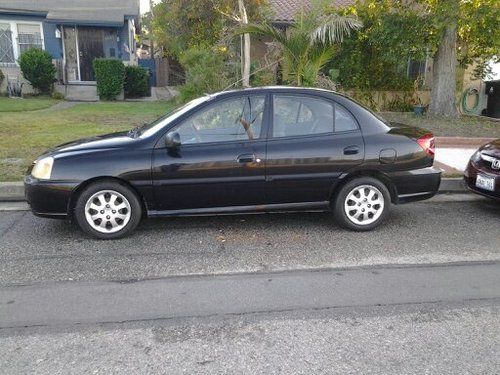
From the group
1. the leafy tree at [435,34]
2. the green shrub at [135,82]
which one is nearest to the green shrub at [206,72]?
the leafy tree at [435,34]

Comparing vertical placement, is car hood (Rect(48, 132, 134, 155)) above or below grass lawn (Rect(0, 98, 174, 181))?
above

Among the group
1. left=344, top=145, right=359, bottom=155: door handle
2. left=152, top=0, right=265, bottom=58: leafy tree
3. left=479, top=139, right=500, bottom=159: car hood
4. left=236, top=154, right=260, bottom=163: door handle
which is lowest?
left=479, top=139, right=500, bottom=159: car hood

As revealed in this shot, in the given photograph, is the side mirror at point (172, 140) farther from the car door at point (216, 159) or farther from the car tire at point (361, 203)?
the car tire at point (361, 203)

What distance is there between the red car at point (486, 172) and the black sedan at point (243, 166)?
927mm

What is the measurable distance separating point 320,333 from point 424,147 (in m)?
2.94

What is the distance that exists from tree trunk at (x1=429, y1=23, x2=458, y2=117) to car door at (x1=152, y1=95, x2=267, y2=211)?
873 cm

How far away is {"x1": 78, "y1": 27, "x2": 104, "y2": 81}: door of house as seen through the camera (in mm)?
19875

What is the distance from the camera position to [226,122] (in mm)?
5098

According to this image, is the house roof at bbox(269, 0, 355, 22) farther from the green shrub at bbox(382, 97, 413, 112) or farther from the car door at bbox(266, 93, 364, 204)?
the car door at bbox(266, 93, 364, 204)

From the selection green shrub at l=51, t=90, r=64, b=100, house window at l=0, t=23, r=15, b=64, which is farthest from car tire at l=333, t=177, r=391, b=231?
house window at l=0, t=23, r=15, b=64

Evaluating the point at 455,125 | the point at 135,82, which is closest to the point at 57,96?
the point at 135,82

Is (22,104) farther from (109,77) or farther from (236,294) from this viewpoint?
(236,294)

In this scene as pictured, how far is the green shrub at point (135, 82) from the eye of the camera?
18969 millimetres

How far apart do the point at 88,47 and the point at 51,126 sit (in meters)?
10.4
